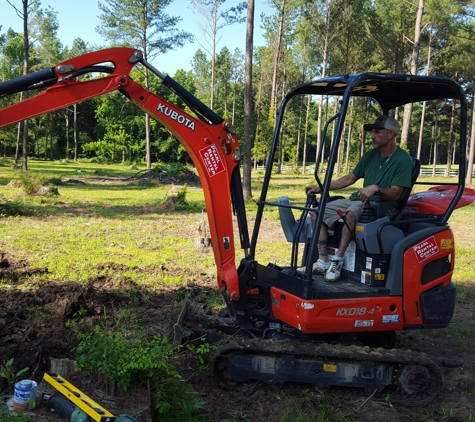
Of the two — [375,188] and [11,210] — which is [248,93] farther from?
[375,188]

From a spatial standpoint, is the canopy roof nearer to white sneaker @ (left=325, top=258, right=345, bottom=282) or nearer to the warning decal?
the warning decal

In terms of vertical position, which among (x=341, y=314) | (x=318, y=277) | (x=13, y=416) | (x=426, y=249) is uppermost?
(x=426, y=249)

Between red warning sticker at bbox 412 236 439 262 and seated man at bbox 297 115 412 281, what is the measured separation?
0.50m

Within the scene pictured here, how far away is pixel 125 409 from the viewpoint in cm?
333

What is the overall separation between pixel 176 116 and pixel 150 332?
2.39 m

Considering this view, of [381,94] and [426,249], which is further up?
[381,94]

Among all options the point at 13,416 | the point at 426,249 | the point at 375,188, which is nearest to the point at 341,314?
the point at 426,249

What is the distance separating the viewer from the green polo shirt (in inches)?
187

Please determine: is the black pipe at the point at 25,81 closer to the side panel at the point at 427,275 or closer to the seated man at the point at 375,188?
the seated man at the point at 375,188

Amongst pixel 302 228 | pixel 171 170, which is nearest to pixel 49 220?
pixel 302 228

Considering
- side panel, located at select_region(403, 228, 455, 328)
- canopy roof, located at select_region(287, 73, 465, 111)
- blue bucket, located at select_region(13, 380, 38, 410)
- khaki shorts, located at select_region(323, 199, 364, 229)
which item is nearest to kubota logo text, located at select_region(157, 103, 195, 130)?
canopy roof, located at select_region(287, 73, 465, 111)

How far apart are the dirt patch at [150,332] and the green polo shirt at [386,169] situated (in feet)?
6.50

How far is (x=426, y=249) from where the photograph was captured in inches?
182

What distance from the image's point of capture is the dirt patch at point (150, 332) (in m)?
4.17
